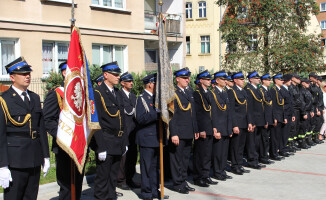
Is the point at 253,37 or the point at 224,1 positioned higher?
the point at 224,1

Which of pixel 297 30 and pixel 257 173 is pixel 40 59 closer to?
pixel 257 173

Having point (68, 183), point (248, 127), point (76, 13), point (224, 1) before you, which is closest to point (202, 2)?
point (224, 1)

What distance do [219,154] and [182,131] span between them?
4.64 feet

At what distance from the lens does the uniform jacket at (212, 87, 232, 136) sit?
28.3 ft

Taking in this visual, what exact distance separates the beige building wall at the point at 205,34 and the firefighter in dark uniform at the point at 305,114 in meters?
30.6

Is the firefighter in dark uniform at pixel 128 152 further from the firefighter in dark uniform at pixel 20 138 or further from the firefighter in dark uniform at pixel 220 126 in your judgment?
the firefighter in dark uniform at pixel 20 138

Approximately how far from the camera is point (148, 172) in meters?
7.25

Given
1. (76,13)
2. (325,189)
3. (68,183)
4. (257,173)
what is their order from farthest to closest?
(76,13), (257,173), (325,189), (68,183)

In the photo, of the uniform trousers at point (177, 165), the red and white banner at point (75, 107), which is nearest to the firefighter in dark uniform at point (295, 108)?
the uniform trousers at point (177, 165)

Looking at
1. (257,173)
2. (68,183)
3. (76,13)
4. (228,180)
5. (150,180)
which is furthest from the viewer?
(76,13)

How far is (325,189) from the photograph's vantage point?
26.5 ft

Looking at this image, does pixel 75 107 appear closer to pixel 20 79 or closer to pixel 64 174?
pixel 20 79

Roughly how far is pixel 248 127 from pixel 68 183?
5.06m

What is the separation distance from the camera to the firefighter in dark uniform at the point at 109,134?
636 centimetres
